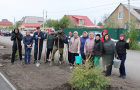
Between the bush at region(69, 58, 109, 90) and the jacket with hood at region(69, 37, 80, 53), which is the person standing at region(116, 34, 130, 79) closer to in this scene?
the jacket with hood at region(69, 37, 80, 53)

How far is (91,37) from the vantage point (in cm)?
647

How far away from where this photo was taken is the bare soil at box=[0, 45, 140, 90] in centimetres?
519

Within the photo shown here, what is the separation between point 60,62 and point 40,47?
1329mm

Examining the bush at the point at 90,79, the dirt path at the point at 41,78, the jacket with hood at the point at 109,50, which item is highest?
the jacket with hood at the point at 109,50

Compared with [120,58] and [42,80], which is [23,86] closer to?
[42,80]

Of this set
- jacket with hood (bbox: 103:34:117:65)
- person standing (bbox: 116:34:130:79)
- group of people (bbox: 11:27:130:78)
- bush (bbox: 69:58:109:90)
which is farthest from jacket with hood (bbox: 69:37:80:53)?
bush (bbox: 69:58:109:90)

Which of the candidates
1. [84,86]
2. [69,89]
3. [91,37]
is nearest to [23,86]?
[69,89]

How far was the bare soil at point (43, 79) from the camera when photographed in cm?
519

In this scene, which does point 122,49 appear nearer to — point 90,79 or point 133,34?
point 90,79

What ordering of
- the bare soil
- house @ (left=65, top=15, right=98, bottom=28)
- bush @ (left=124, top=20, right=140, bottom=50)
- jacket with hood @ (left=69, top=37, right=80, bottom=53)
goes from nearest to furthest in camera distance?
the bare soil, jacket with hood @ (left=69, top=37, right=80, bottom=53), bush @ (left=124, top=20, right=140, bottom=50), house @ (left=65, top=15, right=98, bottom=28)

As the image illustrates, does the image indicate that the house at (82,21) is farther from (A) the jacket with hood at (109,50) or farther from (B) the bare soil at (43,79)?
(A) the jacket with hood at (109,50)

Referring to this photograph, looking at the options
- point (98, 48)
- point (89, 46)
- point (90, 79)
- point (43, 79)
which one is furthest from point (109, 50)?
point (43, 79)

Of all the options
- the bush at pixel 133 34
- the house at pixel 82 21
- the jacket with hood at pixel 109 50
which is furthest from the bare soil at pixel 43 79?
the house at pixel 82 21

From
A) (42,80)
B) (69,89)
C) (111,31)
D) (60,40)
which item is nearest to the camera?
(69,89)
